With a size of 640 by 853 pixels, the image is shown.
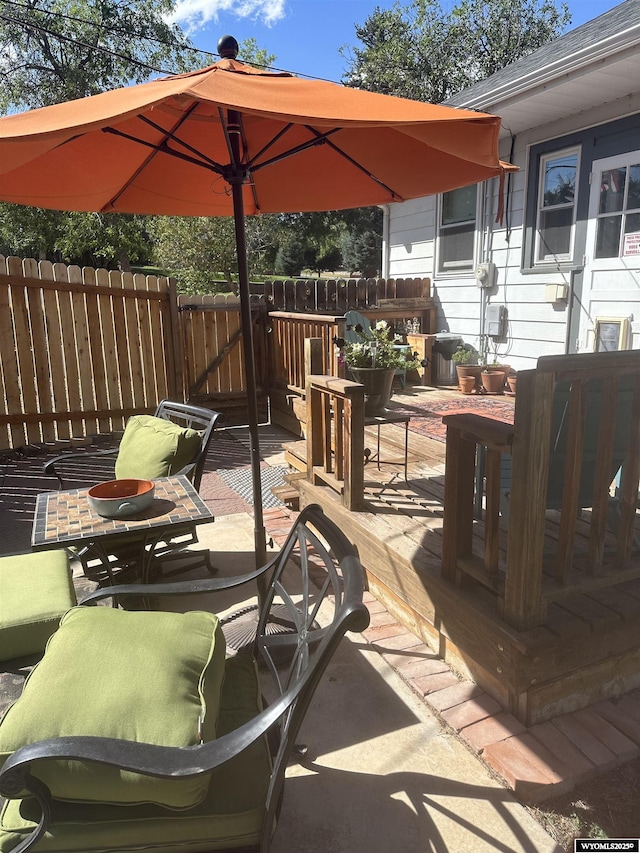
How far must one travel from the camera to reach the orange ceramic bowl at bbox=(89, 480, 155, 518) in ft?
8.43

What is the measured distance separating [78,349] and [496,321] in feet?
16.0

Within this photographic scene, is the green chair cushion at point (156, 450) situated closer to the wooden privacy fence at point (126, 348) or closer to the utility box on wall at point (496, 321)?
the wooden privacy fence at point (126, 348)

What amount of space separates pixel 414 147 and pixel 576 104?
365 cm

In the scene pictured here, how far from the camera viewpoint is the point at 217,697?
4.98 ft

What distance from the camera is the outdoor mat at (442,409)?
16.8ft

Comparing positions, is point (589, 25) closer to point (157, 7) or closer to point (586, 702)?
point (586, 702)

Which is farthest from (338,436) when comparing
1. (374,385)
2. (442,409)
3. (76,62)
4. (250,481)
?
(76,62)

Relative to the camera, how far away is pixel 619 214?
5.36 m

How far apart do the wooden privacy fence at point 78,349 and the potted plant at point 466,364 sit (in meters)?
3.44

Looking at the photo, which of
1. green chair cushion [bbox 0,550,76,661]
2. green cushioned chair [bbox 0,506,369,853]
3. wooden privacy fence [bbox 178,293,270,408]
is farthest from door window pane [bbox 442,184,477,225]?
green cushioned chair [bbox 0,506,369,853]

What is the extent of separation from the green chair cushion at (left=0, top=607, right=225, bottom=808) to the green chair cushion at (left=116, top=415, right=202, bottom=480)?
166 cm

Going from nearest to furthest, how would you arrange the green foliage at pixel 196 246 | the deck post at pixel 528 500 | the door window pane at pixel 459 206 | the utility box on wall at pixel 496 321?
the deck post at pixel 528 500 < the utility box on wall at pixel 496 321 < the door window pane at pixel 459 206 < the green foliage at pixel 196 246

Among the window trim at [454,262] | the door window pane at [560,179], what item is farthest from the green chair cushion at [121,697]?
the window trim at [454,262]

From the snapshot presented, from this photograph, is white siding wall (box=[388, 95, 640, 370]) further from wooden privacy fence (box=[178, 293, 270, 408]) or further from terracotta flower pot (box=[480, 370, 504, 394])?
wooden privacy fence (box=[178, 293, 270, 408])
